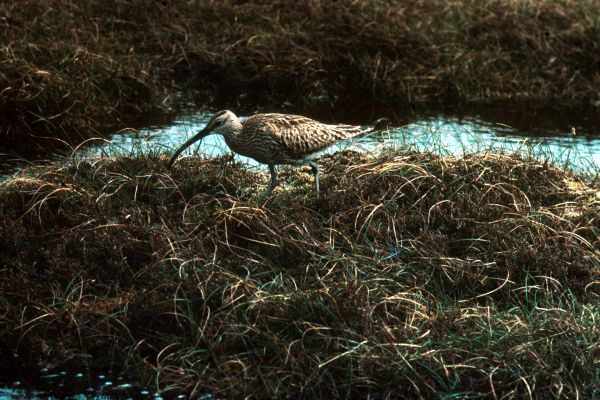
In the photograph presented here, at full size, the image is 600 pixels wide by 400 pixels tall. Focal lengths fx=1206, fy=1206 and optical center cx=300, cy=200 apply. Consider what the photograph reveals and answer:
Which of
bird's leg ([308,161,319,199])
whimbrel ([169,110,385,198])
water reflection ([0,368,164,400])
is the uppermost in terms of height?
whimbrel ([169,110,385,198])

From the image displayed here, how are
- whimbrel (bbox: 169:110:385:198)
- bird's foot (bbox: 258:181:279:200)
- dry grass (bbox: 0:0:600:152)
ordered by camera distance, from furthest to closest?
dry grass (bbox: 0:0:600:152) → whimbrel (bbox: 169:110:385:198) → bird's foot (bbox: 258:181:279:200)

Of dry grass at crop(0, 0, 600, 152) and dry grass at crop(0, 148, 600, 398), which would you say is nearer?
dry grass at crop(0, 148, 600, 398)

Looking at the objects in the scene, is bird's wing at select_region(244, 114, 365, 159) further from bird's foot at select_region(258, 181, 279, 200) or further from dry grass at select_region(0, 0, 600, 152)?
dry grass at select_region(0, 0, 600, 152)

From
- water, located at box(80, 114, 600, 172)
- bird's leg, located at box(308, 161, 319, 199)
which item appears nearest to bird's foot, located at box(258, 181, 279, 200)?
bird's leg, located at box(308, 161, 319, 199)

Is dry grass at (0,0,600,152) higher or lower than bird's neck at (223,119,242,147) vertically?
lower

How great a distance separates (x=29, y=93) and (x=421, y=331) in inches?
253

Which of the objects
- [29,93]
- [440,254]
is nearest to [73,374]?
[440,254]

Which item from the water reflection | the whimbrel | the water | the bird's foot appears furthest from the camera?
the water

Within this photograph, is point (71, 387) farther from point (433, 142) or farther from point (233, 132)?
point (433, 142)

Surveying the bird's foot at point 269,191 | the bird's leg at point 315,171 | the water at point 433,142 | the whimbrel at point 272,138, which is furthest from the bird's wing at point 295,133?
the water at point 433,142

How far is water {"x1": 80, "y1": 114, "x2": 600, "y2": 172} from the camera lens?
11039mm

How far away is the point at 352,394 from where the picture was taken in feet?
24.2

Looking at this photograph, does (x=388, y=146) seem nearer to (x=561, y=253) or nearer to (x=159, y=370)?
(x=561, y=253)

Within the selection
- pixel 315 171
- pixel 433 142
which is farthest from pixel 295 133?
pixel 433 142
